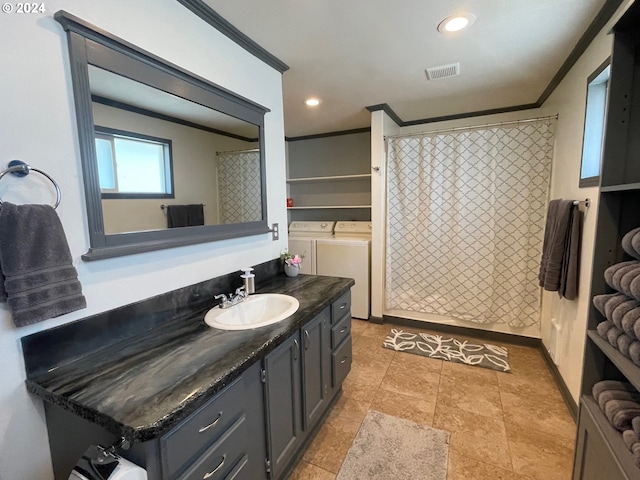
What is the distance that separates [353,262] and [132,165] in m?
2.51

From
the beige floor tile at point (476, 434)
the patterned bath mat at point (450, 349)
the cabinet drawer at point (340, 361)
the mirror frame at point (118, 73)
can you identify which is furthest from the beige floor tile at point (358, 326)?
the mirror frame at point (118, 73)

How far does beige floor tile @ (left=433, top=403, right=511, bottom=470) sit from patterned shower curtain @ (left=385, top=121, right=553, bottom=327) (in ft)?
4.10

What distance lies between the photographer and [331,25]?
64.7 inches

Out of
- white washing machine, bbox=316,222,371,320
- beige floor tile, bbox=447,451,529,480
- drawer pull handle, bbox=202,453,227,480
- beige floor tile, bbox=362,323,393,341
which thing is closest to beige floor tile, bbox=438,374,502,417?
beige floor tile, bbox=447,451,529,480

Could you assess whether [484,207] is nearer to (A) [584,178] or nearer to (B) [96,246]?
(A) [584,178]

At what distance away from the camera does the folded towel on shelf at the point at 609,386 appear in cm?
94

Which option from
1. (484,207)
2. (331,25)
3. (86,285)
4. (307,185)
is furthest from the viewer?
(307,185)

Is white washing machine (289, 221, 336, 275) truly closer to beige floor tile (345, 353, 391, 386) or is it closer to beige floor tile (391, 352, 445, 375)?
beige floor tile (345, 353, 391, 386)

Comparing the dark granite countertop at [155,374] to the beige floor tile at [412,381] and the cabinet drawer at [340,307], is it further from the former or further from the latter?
the beige floor tile at [412,381]

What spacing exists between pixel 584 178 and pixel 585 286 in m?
0.68

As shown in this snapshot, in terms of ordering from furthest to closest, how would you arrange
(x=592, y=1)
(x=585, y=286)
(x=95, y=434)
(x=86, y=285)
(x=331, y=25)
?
(x=585, y=286) < (x=331, y=25) < (x=592, y=1) < (x=86, y=285) < (x=95, y=434)

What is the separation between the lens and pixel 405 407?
6.56 ft

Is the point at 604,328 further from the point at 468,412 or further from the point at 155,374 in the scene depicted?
the point at 155,374

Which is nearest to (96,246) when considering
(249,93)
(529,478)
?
(249,93)
